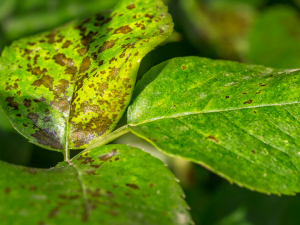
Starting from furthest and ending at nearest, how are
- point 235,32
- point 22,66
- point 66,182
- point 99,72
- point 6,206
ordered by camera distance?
point 235,32, point 22,66, point 99,72, point 66,182, point 6,206

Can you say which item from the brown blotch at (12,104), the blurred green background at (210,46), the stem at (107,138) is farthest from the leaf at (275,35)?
the brown blotch at (12,104)

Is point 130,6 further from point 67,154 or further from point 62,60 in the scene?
point 67,154

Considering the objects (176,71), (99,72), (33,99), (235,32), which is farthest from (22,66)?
(235,32)

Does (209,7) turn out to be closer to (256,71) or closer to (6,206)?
(256,71)

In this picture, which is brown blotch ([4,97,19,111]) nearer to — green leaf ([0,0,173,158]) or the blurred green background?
green leaf ([0,0,173,158])

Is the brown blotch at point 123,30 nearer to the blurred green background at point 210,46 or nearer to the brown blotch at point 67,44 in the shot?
the brown blotch at point 67,44
